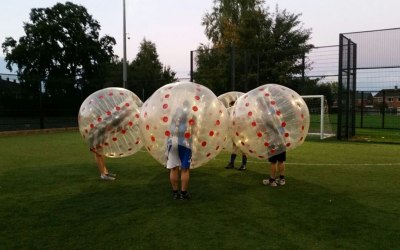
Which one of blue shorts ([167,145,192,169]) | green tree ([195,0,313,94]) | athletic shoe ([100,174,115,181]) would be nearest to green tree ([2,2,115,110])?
green tree ([195,0,313,94])

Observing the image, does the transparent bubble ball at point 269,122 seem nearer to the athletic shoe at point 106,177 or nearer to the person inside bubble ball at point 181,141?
the person inside bubble ball at point 181,141

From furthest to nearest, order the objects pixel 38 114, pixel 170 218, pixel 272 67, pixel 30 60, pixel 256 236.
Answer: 1. pixel 30 60
2. pixel 272 67
3. pixel 38 114
4. pixel 170 218
5. pixel 256 236

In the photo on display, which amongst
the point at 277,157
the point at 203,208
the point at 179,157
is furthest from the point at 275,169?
the point at 179,157

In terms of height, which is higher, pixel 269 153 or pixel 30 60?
pixel 30 60

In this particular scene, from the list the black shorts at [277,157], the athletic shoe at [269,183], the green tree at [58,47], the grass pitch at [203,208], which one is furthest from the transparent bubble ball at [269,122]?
the green tree at [58,47]

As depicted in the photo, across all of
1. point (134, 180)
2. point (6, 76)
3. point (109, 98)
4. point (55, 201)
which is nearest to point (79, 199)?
point (55, 201)

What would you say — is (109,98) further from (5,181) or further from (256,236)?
(256,236)

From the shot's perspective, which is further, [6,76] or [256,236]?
[6,76]

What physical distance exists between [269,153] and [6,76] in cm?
1594

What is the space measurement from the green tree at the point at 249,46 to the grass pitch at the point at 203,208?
1071cm

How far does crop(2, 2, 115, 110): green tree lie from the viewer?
44688 millimetres

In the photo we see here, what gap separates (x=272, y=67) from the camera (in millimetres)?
23094

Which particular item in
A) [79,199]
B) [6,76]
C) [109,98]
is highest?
[6,76]

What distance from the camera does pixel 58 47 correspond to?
1795 inches
